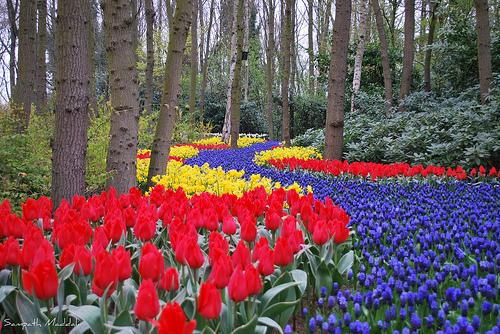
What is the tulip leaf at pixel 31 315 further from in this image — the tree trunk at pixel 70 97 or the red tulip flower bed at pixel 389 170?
the red tulip flower bed at pixel 389 170

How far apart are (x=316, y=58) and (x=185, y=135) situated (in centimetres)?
635

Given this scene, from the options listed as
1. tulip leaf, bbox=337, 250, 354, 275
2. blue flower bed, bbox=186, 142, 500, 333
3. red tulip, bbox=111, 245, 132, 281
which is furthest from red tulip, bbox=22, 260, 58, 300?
tulip leaf, bbox=337, 250, 354, 275

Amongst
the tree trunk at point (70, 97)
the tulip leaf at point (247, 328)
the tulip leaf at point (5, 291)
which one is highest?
the tree trunk at point (70, 97)

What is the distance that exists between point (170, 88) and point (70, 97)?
215 cm

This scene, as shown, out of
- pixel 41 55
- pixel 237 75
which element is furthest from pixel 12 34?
pixel 237 75

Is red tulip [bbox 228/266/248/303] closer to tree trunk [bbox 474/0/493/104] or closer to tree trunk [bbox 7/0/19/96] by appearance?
tree trunk [bbox 474/0/493/104]

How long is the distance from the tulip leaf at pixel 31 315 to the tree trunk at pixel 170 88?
427 centimetres

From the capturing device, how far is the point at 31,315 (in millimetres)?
1800

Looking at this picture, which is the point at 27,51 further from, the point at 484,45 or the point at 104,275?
the point at 484,45

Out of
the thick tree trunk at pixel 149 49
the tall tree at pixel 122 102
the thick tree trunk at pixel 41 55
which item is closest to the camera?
the tall tree at pixel 122 102

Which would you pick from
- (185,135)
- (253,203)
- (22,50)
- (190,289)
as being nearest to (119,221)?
(190,289)

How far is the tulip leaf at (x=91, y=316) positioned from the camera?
5.59 feet

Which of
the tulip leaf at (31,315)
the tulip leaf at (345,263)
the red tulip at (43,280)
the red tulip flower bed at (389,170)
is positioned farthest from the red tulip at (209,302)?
the red tulip flower bed at (389,170)

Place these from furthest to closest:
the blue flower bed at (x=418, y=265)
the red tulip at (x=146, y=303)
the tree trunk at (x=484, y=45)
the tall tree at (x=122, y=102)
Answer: the tree trunk at (x=484, y=45) → the tall tree at (x=122, y=102) → the blue flower bed at (x=418, y=265) → the red tulip at (x=146, y=303)
